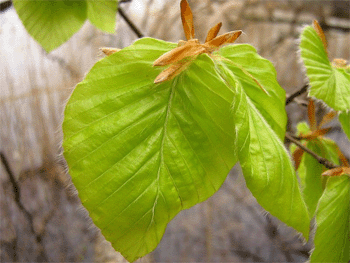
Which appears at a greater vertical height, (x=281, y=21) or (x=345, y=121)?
(x=345, y=121)

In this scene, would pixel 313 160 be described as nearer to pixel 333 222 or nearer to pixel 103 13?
pixel 333 222

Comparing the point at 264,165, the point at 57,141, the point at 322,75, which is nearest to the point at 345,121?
the point at 322,75

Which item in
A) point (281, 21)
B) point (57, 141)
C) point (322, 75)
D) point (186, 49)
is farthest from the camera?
point (281, 21)

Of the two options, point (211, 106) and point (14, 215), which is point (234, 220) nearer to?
point (14, 215)

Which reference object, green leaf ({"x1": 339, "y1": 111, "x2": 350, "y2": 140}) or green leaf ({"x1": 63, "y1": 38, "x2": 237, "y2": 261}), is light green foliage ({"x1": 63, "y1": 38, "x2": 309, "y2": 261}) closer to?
green leaf ({"x1": 63, "y1": 38, "x2": 237, "y2": 261})

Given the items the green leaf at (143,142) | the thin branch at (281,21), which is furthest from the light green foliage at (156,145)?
the thin branch at (281,21)

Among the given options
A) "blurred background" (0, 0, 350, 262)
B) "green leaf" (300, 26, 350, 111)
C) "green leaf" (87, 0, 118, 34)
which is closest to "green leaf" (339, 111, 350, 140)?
"green leaf" (300, 26, 350, 111)

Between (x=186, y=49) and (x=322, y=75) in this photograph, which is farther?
(x=322, y=75)
